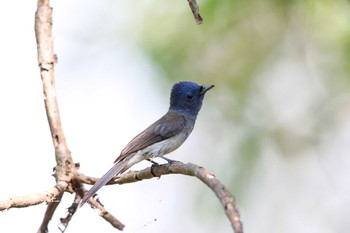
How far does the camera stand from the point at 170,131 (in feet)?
14.3

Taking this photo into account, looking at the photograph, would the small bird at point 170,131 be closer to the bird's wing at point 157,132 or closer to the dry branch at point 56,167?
the bird's wing at point 157,132

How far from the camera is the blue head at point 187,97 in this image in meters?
4.68

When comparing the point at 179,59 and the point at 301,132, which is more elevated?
the point at 179,59

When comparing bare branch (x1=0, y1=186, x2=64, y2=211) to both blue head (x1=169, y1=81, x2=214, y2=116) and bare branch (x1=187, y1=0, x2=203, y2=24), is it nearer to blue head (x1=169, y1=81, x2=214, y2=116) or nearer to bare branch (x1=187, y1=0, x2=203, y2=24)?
bare branch (x1=187, y1=0, x2=203, y2=24)

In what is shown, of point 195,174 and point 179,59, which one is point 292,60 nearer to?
point 179,59

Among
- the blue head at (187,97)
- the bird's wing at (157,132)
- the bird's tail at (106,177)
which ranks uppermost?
the blue head at (187,97)

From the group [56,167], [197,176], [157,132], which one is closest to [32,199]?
[56,167]

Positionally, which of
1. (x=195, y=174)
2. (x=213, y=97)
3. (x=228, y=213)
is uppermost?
(x=213, y=97)

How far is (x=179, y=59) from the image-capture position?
4.42 m

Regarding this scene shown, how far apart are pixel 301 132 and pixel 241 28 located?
705mm

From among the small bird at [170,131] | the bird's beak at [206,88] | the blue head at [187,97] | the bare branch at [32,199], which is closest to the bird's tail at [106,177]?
the small bird at [170,131]

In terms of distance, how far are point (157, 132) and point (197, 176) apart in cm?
184

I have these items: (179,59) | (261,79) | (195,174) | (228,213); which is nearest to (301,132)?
(261,79)

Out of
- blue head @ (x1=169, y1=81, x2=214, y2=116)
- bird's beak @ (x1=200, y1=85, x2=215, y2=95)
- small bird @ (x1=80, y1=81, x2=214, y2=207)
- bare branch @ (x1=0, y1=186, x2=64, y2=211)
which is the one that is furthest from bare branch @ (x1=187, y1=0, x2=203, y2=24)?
blue head @ (x1=169, y1=81, x2=214, y2=116)
